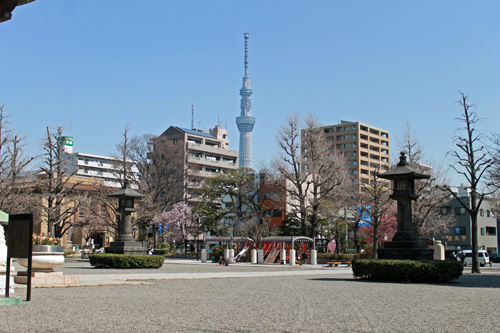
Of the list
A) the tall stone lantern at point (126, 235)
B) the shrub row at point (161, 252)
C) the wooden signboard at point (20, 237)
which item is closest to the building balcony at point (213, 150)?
the shrub row at point (161, 252)

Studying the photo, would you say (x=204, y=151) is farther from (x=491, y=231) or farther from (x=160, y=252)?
(x=491, y=231)

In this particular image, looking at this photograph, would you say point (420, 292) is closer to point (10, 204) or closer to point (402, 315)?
point (402, 315)

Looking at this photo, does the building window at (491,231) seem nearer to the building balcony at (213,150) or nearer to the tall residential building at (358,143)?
the tall residential building at (358,143)

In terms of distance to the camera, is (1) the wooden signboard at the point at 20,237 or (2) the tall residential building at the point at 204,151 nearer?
(1) the wooden signboard at the point at 20,237

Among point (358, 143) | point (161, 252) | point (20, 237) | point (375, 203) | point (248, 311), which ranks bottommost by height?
point (161, 252)

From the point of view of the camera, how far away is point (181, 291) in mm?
14344

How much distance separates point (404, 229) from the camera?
21359 mm

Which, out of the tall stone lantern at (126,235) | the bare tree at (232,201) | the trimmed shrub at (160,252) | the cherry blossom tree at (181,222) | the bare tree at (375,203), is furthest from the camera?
the cherry blossom tree at (181,222)

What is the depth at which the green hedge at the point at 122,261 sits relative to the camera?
26438 millimetres

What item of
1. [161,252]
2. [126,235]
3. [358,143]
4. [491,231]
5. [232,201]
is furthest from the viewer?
[358,143]

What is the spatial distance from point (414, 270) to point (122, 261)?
1454 centimetres

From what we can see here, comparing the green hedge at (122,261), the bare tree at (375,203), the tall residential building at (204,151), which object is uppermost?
the tall residential building at (204,151)

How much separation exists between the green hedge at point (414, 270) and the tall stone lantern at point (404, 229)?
65.9 inches

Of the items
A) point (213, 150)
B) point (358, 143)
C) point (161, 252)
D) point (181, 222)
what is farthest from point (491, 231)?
point (161, 252)
